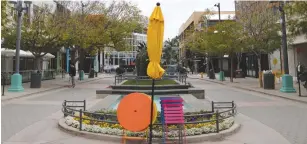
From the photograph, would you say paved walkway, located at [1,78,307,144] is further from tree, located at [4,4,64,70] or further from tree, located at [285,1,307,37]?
tree, located at [4,4,64,70]

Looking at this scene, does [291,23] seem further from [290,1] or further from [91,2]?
[91,2]

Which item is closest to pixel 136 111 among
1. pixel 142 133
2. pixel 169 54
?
pixel 142 133

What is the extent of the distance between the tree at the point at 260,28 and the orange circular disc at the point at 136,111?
18268mm

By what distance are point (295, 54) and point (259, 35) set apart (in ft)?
29.3

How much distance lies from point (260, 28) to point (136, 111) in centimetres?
2072

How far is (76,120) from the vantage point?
7.65 metres

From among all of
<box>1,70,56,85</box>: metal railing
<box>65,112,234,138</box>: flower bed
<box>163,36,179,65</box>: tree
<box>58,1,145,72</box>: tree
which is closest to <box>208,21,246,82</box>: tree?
<box>58,1,145,72</box>: tree

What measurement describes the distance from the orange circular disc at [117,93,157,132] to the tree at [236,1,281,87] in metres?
18.3

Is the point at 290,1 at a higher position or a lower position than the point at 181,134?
higher

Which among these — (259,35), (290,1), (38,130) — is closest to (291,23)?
(290,1)

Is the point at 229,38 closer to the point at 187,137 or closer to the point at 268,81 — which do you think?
the point at 268,81

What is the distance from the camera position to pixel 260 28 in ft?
74.6

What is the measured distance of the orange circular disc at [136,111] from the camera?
5.09 meters

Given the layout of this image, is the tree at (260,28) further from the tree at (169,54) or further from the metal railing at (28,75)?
the tree at (169,54)
